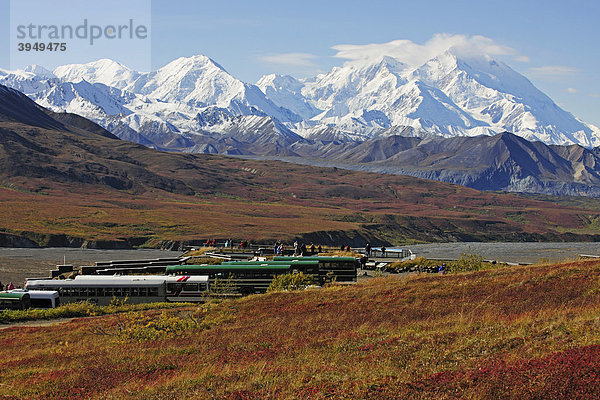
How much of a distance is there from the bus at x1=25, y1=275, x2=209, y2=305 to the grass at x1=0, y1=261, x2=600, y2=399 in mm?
13341

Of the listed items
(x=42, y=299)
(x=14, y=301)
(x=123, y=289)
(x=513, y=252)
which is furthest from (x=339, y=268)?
(x=513, y=252)

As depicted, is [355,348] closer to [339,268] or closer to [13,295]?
[13,295]

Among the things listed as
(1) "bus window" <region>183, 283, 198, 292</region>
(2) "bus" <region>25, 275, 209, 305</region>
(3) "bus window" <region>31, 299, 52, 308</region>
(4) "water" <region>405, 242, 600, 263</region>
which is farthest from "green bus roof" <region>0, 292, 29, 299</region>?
(4) "water" <region>405, 242, 600, 263</region>

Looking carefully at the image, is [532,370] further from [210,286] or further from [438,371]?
[210,286]

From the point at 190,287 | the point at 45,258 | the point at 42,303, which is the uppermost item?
the point at 190,287

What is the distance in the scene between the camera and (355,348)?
2522cm

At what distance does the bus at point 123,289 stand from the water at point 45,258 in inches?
1179

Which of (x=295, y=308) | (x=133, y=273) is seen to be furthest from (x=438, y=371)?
(x=133, y=273)

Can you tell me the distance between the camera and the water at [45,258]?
95.1 metres

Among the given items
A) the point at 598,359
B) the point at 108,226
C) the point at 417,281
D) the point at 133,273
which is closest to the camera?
the point at 598,359

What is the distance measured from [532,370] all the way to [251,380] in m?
8.03

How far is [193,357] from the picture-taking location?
26.4m

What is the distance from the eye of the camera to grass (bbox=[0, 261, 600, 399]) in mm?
18078

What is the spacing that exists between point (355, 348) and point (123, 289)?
35248 millimetres
